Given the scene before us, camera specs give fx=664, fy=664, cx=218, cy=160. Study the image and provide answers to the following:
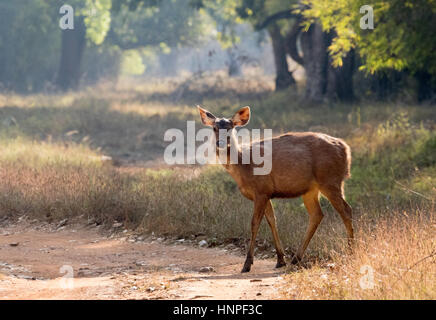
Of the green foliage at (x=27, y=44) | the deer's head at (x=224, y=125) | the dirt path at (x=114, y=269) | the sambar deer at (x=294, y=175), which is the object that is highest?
the green foliage at (x=27, y=44)

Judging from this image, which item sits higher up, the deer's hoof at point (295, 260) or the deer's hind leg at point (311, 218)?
the deer's hind leg at point (311, 218)

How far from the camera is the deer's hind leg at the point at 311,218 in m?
8.15

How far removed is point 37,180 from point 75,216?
157 centimetres

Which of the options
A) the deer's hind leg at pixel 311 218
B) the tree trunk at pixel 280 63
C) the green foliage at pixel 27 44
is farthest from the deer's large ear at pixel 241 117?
the green foliage at pixel 27 44

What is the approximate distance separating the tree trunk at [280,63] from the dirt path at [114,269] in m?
22.5

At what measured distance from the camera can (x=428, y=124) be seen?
19.1m

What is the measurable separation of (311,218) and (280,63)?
25295mm

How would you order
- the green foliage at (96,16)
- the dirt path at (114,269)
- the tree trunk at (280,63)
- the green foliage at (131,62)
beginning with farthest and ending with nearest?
the green foliage at (131,62) → the green foliage at (96,16) → the tree trunk at (280,63) → the dirt path at (114,269)

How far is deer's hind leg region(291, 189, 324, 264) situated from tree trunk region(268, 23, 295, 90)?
24123mm

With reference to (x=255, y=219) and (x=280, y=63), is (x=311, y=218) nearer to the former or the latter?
(x=255, y=219)

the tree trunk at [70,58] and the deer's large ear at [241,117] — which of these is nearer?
the deer's large ear at [241,117]

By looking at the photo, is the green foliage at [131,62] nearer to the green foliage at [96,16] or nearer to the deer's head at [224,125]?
the green foliage at [96,16]

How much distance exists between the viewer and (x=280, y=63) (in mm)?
32969
